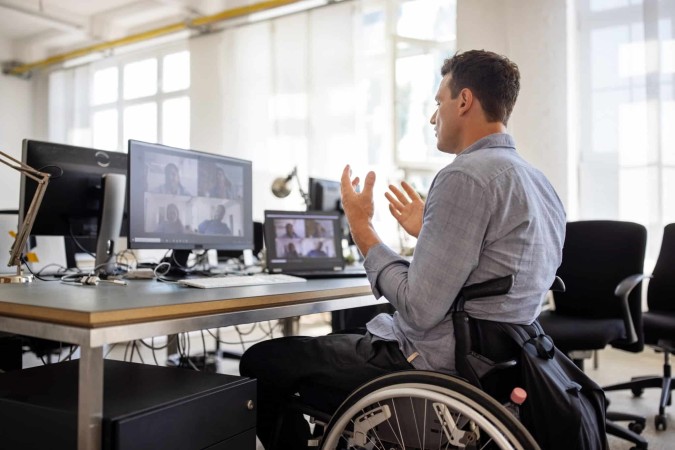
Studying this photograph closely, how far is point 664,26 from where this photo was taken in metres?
3.88

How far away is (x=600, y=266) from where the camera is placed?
2.61 m

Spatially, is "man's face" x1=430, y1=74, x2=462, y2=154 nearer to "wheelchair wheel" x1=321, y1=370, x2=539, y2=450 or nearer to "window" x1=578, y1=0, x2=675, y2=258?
"wheelchair wheel" x1=321, y1=370, x2=539, y2=450

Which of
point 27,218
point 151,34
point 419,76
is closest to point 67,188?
point 27,218

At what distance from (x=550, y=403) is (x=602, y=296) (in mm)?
1613

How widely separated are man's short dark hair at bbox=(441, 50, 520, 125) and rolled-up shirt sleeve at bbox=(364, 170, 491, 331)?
29 cm

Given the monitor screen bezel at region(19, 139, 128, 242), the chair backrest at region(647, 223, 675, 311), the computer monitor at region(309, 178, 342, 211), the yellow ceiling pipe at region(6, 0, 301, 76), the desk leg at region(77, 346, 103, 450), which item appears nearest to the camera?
the desk leg at region(77, 346, 103, 450)

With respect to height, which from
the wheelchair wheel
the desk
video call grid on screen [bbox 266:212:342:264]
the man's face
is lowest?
the wheelchair wheel

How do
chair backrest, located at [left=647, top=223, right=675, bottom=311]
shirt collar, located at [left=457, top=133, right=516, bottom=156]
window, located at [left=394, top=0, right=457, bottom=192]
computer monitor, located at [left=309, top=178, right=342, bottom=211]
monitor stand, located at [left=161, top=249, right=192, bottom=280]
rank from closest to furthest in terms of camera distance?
shirt collar, located at [left=457, top=133, right=516, bottom=156], monitor stand, located at [left=161, top=249, right=192, bottom=280], chair backrest, located at [left=647, top=223, right=675, bottom=311], computer monitor, located at [left=309, top=178, right=342, bottom=211], window, located at [left=394, top=0, right=457, bottom=192]

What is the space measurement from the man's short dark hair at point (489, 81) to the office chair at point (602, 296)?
3.90 ft

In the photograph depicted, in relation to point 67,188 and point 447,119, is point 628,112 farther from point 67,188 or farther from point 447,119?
point 67,188

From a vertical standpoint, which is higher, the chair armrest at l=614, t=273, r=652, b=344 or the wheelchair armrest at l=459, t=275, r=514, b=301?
the wheelchair armrest at l=459, t=275, r=514, b=301

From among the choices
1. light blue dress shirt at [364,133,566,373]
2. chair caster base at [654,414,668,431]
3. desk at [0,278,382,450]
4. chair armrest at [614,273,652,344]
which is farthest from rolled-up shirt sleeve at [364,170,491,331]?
chair caster base at [654,414,668,431]

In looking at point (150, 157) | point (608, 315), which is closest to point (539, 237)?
point (150, 157)

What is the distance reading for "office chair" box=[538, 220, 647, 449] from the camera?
230 cm
